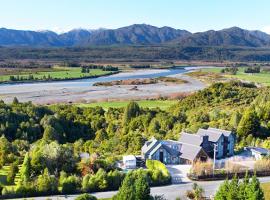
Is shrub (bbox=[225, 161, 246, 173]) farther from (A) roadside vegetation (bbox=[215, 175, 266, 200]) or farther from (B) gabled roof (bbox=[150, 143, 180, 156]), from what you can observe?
(A) roadside vegetation (bbox=[215, 175, 266, 200])

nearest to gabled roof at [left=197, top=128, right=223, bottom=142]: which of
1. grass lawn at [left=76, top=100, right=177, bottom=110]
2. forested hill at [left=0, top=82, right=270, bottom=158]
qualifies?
forested hill at [left=0, top=82, right=270, bottom=158]

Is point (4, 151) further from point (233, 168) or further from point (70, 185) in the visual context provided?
point (233, 168)

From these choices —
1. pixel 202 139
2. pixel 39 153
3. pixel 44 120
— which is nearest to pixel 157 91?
pixel 44 120

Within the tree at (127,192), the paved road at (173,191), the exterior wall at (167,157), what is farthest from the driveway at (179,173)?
the tree at (127,192)

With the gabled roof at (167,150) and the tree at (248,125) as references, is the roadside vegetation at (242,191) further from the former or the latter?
the tree at (248,125)

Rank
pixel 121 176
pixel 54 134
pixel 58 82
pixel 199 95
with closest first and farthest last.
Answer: pixel 121 176 → pixel 54 134 → pixel 199 95 → pixel 58 82

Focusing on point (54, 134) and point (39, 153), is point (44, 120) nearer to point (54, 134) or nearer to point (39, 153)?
point (54, 134)
